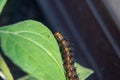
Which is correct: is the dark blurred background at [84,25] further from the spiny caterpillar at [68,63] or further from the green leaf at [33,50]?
the green leaf at [33,50]

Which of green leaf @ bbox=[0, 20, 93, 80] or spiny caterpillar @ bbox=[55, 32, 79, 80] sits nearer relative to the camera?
green leaf @ bbox=[0, 20, 93, 80]

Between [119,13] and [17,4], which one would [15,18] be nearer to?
[17,4]

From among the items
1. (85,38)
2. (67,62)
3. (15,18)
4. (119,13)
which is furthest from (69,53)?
(15,18)

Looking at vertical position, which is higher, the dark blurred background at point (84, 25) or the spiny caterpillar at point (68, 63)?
the dark blurred background at point (84, 25)

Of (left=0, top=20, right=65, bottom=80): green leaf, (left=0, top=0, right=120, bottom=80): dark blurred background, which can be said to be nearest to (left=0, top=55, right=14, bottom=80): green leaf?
(left=0, top=20, right=65, bottom=80): green leaf

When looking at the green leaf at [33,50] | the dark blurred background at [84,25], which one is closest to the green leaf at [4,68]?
the green leaf at [33,50]

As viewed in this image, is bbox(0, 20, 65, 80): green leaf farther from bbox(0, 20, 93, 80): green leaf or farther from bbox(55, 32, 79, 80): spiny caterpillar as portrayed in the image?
bbox(55, 32, 79, 80): spiny caterpillar

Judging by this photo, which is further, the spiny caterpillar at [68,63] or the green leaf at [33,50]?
the spiny caterpillar at [68,63]

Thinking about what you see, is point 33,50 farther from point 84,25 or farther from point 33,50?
point 84,25
